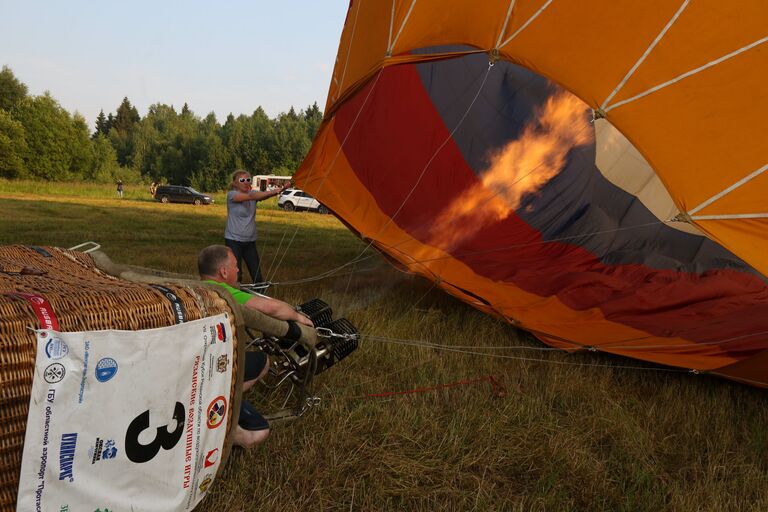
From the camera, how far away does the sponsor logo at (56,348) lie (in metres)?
1.29

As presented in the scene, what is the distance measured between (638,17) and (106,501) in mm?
2810

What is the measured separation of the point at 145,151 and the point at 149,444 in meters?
62.6

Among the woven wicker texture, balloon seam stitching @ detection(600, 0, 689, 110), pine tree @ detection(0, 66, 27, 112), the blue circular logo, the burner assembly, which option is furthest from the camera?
pine tree @ detection(0, 66, 27, 112)

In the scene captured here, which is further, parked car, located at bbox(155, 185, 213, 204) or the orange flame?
parked car, located at bbox(155, 185, 213, 204)

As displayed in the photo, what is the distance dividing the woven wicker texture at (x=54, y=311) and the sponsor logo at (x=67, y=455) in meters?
0.08

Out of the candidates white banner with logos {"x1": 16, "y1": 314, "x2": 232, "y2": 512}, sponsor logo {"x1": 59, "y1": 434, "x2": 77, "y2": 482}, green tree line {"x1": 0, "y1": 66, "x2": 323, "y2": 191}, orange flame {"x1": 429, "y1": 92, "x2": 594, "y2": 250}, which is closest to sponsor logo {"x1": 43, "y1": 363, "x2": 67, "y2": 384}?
white banner with logos {"x1": 16, "y1": 314, "x2": 232, "y2": 512}

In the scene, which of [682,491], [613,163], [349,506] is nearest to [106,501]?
[349,506]

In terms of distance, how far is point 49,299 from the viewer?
138 cm

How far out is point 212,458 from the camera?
1.70 metres

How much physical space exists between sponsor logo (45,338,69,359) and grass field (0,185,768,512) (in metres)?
0.77

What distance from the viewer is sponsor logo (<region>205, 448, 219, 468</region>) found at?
1.68 metres

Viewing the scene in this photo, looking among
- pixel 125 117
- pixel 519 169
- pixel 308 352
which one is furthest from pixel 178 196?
pixel 125 117

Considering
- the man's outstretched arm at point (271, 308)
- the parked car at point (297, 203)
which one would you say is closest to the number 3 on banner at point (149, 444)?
the man's outstretched arm at point (271, 308)

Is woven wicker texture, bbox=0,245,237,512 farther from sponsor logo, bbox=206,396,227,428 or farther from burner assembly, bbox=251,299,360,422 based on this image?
burner assembly, bbox=251,299,360,422
